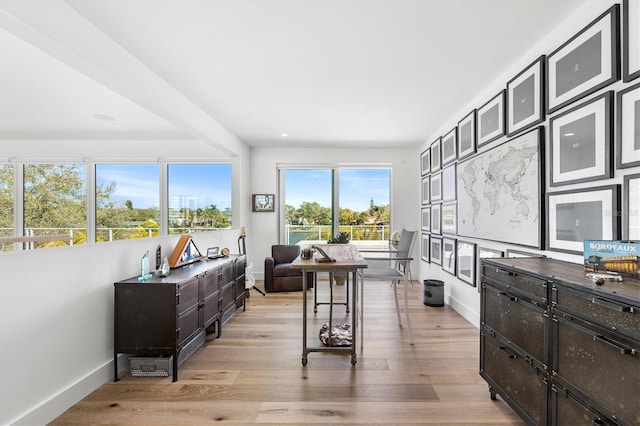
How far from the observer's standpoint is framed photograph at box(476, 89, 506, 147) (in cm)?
276

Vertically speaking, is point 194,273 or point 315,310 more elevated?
point 194,273

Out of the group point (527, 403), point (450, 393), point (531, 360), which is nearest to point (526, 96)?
point (531, 360)

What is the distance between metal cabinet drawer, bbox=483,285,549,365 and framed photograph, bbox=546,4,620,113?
1.39 m

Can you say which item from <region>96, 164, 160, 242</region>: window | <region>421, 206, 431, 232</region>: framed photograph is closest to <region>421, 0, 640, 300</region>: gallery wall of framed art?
<region>421, 206, 431, 232</region>: framed photograph

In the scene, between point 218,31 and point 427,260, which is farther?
point 427,260

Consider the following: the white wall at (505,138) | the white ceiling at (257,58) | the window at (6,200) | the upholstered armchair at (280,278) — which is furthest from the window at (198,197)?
the white wall at (505,138)

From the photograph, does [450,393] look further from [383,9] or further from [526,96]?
[383,9]

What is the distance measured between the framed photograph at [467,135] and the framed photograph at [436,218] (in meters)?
1.03

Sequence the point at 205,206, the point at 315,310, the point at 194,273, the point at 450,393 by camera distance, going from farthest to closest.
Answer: the point at 205,206, the point at 315,310, the point at 194,273, the point at 450,393

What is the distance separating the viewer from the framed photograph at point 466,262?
3289mm

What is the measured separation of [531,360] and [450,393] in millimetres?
748

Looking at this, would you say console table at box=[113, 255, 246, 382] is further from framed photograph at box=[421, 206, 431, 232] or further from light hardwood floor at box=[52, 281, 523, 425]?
framed photograph at box=[421, 206, 431, 232]

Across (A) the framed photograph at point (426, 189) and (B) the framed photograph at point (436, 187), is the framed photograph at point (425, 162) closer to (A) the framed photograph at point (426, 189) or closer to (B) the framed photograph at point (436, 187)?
(A) the framed photograph at point (426, 189)

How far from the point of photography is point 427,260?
16.6ft
